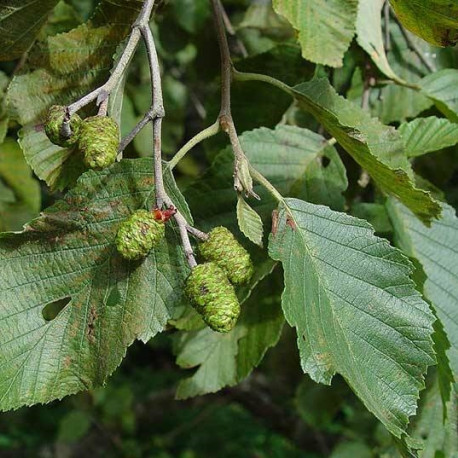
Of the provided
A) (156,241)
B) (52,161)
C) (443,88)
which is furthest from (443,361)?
(52,161)

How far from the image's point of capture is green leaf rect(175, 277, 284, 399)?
1.63 meters

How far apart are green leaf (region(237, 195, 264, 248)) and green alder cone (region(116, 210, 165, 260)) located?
0.50 ft

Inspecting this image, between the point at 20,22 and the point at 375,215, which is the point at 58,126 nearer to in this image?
the point at 20,22

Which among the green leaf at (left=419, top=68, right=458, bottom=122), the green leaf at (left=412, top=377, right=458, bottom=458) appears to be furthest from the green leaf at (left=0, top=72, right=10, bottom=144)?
the green leaf at (left=412, top=377, right=458, bottom=458)

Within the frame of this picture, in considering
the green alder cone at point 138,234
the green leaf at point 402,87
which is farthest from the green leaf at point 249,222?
the green leaf at point 402,87

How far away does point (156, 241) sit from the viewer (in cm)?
117

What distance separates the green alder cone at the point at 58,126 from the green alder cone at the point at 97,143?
→ 0.7 inches

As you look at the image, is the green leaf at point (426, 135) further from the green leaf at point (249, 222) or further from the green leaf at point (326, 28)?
the green leaf at point (249, 222)

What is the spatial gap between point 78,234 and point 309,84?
1.67 feet

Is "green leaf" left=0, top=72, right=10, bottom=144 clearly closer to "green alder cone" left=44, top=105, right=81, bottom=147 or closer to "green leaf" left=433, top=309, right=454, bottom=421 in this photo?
"green alder cone" left=44, top=105, right=81, bottom=147

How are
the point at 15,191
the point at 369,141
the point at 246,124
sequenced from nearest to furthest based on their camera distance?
the point at 369,141 < the point at 246,124 < the point at 15,191

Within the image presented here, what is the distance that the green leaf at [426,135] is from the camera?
157cm

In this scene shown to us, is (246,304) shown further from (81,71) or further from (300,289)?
(81,71)

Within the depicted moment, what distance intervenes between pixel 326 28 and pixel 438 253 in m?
0.53
